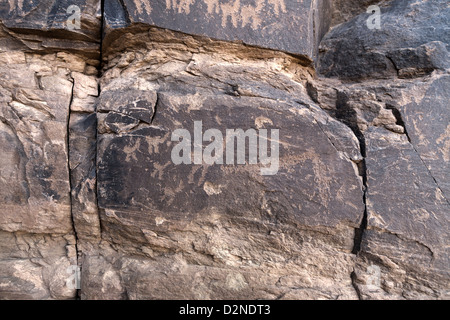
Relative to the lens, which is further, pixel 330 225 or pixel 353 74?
pixel 353 74

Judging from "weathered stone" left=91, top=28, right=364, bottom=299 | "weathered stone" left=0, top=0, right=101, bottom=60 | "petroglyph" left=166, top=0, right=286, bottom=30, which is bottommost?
"weathered stone" left=91, top=28, right=364, bottom=299

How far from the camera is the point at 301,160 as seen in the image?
166 cm

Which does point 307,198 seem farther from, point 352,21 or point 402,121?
point 352,21

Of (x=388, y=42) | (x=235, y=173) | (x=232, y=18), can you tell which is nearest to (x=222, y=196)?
(x=235, y=173)

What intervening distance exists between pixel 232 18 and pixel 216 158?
29.6 inches

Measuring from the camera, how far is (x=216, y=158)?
165cm

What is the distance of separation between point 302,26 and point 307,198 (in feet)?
3.06

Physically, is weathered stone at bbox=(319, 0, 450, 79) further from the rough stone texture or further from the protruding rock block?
the rough stone texture

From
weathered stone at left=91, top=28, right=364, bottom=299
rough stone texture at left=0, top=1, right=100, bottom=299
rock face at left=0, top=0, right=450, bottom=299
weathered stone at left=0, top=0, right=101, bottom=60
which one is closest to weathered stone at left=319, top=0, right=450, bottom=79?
rock face at left=0, top=0, right=450, bottom=299

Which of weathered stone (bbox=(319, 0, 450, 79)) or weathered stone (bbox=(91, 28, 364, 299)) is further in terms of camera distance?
weathered stone (bbox=(319, 0, 450, 79))

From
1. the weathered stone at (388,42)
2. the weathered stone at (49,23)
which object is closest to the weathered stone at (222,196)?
the weathered stone at (49,23)

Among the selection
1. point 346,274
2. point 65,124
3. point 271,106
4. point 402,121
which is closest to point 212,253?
point 346,274

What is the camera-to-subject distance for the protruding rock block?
1.71m

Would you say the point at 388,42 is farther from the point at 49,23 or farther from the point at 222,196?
the point at 49,23
